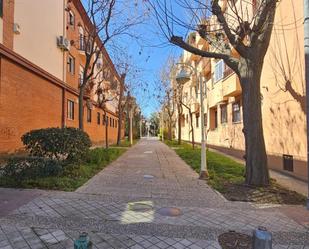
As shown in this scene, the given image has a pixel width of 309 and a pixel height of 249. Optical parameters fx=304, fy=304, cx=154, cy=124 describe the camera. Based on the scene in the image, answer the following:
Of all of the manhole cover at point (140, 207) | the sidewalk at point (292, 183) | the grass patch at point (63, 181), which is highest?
the grass patch at point (63, 181)

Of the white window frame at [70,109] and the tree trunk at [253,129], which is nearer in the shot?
the tree trunk at [253,129]

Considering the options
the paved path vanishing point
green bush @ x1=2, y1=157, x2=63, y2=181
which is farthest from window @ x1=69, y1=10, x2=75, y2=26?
the paved path vanishing point

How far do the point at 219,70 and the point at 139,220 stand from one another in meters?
16.8

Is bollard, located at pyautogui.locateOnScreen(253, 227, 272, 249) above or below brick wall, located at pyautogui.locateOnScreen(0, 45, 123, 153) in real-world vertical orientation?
below

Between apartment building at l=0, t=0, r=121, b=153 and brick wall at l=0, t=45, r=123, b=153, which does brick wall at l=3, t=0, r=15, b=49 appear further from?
brick wall at l=0, t=45, r=123, b=153

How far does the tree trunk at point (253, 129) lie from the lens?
7680 millimetres

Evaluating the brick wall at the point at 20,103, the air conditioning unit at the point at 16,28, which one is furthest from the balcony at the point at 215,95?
the air conditioning unit at the point at 16,28

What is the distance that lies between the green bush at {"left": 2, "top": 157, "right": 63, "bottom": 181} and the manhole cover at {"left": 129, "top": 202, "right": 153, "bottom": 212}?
313 cm

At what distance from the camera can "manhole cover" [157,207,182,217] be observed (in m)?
5.41

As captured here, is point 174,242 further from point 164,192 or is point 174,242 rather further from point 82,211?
point 164,192

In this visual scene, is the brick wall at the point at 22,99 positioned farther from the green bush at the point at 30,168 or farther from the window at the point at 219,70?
the window at the point at 219,70

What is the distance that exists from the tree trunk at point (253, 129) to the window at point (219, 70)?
38.5ft

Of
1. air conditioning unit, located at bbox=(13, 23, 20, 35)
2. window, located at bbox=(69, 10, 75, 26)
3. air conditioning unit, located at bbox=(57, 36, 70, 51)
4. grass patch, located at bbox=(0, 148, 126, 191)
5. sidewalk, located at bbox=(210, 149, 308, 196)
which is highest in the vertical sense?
window, located at bbox=(69, 10, 75, 26)

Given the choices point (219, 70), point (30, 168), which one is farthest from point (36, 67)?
point (219, 70)
